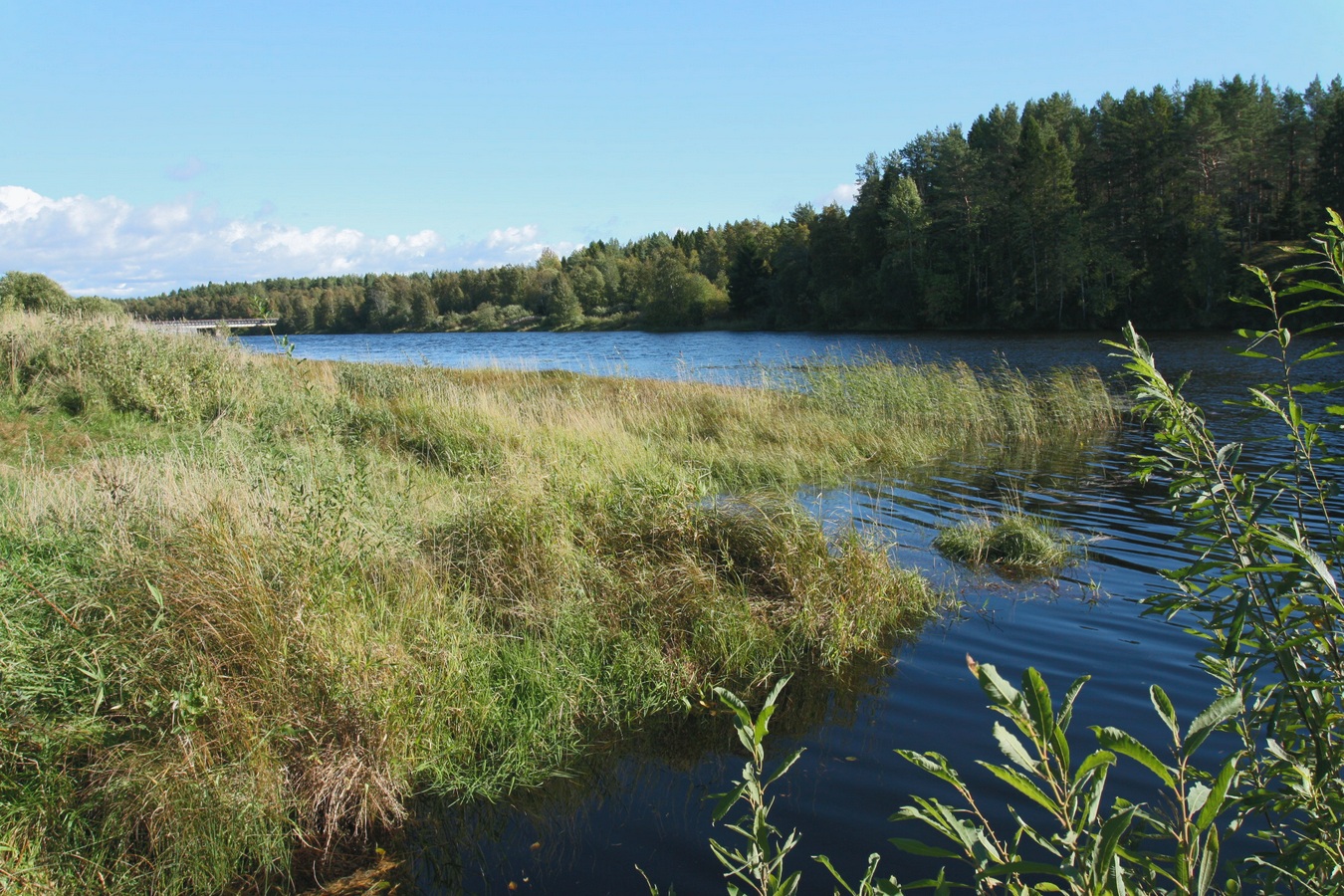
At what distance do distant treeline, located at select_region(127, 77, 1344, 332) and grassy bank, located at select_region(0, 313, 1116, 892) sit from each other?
27.2 metres

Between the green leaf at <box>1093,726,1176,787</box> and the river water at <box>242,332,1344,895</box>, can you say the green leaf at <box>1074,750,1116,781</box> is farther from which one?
the river water at <box>242,332,1344,895</box>

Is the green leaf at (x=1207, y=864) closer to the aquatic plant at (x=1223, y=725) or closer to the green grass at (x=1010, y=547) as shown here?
the aquatic plant at (x=1223, y=725)

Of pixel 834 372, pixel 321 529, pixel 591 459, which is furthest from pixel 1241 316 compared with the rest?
pixel 321 529

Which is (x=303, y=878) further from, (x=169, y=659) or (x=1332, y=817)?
(x=1332, y=817)

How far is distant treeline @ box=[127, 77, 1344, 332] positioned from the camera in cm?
4397

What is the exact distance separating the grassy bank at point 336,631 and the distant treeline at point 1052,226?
27173 mm

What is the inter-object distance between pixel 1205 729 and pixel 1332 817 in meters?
0.47

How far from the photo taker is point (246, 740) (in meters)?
3.61

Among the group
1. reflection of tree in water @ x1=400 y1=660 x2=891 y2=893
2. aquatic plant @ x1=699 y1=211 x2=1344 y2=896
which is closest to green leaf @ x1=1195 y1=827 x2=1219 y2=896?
aquatic plant @ x1=699 y1=211 x2=1344 y2=896

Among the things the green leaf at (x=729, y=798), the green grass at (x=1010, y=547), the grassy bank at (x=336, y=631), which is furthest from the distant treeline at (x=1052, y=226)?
the green leaf at (x=729, y=798)

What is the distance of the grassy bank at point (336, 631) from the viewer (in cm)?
339

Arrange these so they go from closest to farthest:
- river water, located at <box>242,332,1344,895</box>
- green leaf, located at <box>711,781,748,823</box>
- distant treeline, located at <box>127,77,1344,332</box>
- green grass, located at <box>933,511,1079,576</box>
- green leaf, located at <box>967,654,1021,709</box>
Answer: green leaf, located at <box>967,654,1021,709</box>, green leaf, located at <box>711,781,748,823</box>, river water, located at <box>242,332,1344,895</box>, green grass, located at <box>933,511,1079,576</box>, distant treeline, located at <box>127,77,1344,332</box>

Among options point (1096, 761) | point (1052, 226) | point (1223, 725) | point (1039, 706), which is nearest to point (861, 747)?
point (1223, 725)

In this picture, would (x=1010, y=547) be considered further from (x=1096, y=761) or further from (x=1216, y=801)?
(x=1096, y=761)
